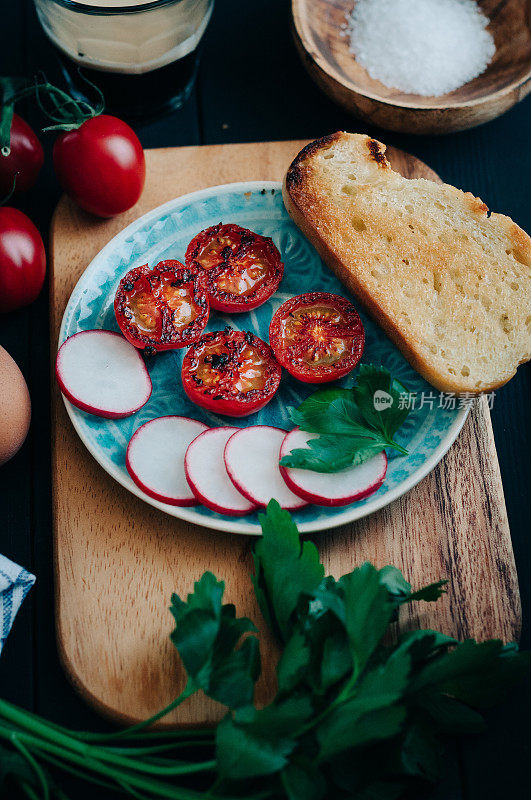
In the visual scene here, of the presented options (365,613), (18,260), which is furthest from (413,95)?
(365,613)

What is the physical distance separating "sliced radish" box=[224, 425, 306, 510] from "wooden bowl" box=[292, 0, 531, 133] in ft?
3.45

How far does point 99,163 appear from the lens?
2.02 meters

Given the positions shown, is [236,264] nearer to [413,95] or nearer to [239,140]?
[239,140]

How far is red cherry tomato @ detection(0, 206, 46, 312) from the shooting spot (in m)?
1.95

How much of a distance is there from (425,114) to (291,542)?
1.33 m

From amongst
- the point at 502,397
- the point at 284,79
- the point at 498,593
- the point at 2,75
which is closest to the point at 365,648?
the point at 498,593

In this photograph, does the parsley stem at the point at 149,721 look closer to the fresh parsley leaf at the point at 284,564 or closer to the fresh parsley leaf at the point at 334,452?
the fresh parsley leaf at the point at 284,564

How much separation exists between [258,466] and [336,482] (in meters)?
0.19

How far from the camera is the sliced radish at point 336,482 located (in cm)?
172

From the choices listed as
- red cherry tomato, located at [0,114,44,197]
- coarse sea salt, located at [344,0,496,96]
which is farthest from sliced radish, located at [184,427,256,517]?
coarse sea salt, located at [344,0,496,96]

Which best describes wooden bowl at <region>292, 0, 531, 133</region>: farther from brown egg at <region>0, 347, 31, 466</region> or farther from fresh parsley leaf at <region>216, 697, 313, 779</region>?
fresh parsley leaf at <region>216, 697, 313, 779</region>

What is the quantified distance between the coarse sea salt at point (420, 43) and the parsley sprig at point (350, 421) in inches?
41.7

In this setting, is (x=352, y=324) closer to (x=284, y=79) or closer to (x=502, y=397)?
(x=502, y=397)

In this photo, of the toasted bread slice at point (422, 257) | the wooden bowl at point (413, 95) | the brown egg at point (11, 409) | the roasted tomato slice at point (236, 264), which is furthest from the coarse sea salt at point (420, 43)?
the brown egg at point (11, 409)
